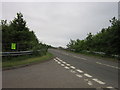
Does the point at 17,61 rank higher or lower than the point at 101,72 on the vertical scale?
higher

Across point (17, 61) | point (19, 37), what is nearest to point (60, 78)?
point (17, 61)

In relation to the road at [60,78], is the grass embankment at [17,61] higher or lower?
higher

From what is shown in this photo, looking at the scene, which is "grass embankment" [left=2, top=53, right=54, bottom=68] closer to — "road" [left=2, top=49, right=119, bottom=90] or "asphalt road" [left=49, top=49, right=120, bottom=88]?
"road" [left=2, top=49, right=119, bottom=90]

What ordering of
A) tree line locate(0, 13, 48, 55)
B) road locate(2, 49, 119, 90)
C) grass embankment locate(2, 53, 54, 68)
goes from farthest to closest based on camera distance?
tree line locate(0, 13, 48, 55) → grass embankment locate(2, 53, 54, 68) → road locate(2, 49, 119, 90)

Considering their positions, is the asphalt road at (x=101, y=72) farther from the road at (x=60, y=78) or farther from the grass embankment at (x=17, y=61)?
the grass embankment at (x=17, y=61)

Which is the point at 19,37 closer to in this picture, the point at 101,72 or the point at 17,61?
the point at 17,61

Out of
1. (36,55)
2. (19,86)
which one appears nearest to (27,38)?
(36,55)

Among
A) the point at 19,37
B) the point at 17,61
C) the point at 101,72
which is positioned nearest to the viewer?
the point at 101,72

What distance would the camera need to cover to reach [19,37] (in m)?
29.8

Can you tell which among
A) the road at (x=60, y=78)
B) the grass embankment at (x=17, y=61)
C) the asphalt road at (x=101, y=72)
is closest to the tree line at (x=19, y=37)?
the grass embankment at (x=17, y=61)

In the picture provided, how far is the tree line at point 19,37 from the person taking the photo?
861 inches

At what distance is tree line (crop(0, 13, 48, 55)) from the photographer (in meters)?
21.9

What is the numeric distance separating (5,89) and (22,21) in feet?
111

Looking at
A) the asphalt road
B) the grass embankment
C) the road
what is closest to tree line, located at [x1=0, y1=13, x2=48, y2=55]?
the grass embankment
